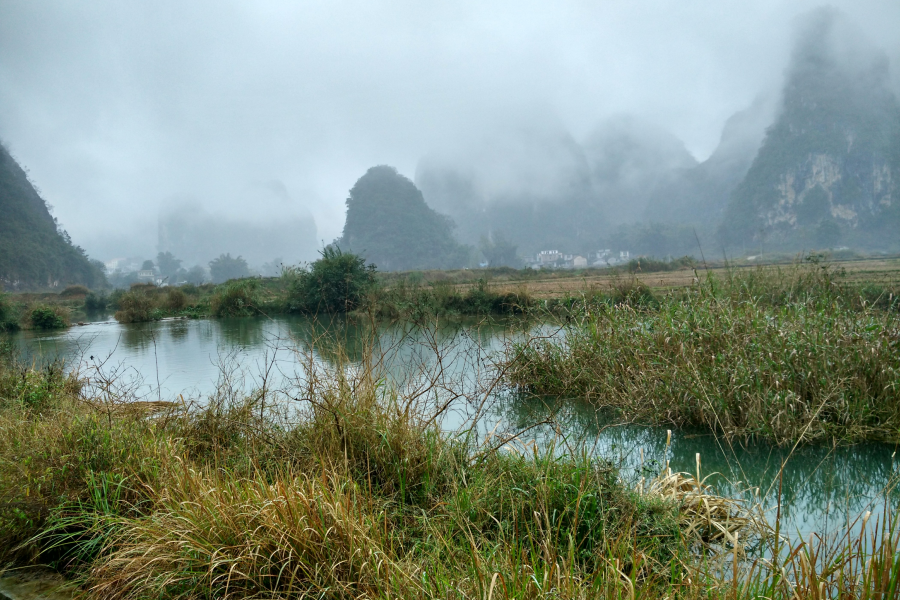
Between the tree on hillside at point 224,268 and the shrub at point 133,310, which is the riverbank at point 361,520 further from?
the tree on hillside at point 224,268

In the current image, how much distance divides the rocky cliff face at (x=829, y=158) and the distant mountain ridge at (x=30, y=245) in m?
64.9

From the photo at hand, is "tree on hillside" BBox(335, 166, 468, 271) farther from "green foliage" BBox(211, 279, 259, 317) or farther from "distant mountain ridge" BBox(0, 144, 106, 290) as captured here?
"green foliage" BBox(211, 279, 259, 317)

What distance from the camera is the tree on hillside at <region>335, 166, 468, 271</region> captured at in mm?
76188

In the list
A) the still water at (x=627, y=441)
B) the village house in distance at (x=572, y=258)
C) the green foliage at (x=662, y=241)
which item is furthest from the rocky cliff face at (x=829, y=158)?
the still water at (x=627, y=441)

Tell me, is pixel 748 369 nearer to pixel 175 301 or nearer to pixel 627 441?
pixel 627 441

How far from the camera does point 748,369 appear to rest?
4801mm

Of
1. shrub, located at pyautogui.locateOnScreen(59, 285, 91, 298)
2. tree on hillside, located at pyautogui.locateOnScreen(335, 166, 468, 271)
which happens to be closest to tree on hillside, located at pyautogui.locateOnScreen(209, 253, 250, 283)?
tree on hillside, located at pyautogui.locateOnScreen(335, 166, 468, 271)

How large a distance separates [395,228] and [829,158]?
54796mm

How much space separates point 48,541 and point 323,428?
53.9 inches

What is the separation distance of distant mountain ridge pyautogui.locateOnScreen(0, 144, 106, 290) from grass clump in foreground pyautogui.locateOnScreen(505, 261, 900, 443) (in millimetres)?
44072

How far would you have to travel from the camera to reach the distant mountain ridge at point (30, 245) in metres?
39.8

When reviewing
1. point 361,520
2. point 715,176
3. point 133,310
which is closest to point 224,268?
point 133,310

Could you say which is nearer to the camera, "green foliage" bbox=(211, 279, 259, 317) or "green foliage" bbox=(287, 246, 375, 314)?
"green foliage" bbox=(287, 246, 375, 314)

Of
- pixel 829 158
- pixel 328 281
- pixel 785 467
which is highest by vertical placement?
pixel 829 158
